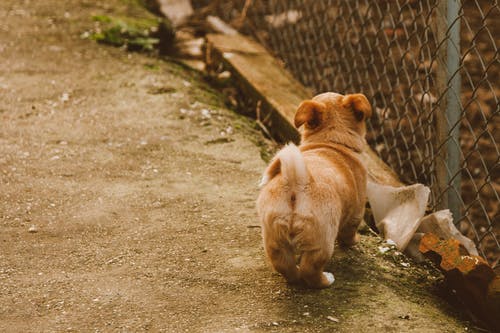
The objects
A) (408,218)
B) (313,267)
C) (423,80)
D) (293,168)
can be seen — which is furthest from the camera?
(423,80)

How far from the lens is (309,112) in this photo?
3143 mm

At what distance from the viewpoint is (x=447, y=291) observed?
2975 millimetres

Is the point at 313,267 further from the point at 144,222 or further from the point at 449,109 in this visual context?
the point at 449,109

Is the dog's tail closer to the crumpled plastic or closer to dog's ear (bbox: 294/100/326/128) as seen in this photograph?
dog's ear (bbox: 294/100/326/128)

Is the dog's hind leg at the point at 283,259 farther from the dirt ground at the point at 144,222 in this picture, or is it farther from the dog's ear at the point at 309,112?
the dog's ear at the point at 309,112

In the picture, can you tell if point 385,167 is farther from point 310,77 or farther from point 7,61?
point 7,61

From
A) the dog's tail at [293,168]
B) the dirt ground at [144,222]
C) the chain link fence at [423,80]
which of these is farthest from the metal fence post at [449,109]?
the dog's tail at [293,168]

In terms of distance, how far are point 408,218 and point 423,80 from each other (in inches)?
57.2

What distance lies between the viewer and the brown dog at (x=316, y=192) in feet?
8.71

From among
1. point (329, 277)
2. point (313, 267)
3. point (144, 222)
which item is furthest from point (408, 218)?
point (144, 222)

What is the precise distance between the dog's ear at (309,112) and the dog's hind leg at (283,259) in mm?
658

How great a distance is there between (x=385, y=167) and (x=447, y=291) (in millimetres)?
1190

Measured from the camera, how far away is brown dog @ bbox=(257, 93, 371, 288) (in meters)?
2.65

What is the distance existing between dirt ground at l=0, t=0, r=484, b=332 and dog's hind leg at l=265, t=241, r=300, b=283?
84 mm
